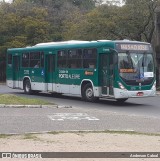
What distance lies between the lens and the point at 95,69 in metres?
21.0

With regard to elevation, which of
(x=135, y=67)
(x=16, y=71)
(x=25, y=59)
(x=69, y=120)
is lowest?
(x=69, y=120)

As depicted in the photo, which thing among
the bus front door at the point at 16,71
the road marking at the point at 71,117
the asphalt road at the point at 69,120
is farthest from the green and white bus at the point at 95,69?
the road marking at the point at 71,117

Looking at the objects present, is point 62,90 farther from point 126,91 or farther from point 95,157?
point 95,157

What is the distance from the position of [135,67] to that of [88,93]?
9.91 feet

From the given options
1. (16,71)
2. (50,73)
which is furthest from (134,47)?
(16,71)

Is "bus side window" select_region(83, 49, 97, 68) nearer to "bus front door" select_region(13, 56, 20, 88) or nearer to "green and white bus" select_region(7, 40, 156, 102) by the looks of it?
"green and white bus" select_region(7, 40, 156, 102)

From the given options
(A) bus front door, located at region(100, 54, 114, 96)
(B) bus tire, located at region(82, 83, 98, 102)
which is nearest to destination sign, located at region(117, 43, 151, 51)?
(A) bus front door, located at region(100, 54, 114, 96)

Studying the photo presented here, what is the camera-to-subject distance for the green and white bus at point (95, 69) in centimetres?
1994

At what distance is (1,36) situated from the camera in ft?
167

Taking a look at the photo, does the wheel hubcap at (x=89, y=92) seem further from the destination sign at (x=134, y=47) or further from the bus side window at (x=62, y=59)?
the destination sign at (x=134, y=47)

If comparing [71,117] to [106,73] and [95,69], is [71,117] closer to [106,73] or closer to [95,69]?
[106,73]

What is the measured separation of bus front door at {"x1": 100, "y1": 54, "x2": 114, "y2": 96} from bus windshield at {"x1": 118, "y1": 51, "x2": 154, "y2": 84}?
563 millimetres

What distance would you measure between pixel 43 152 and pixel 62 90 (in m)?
15.4

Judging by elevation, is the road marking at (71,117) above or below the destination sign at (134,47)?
below
